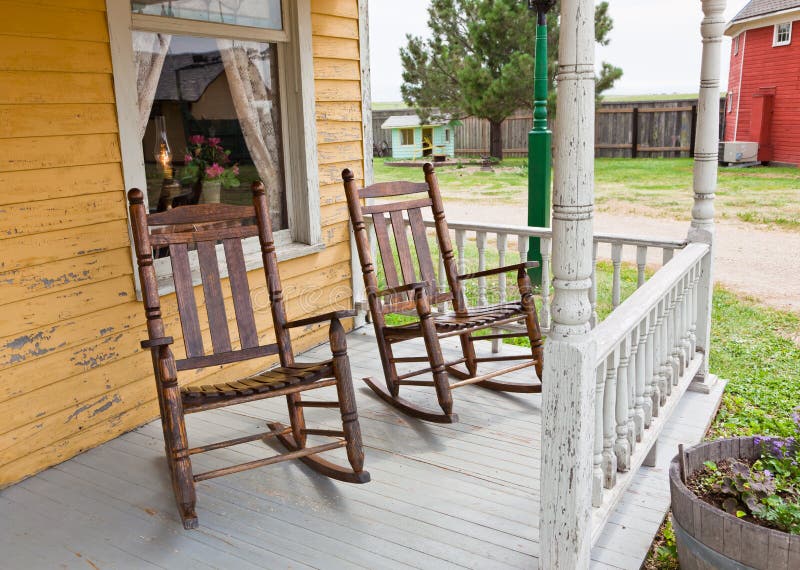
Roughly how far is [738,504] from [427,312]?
4.92 feet

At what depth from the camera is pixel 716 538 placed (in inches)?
78.1

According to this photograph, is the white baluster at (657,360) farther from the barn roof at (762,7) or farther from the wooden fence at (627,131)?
the barn roof at (762,7)

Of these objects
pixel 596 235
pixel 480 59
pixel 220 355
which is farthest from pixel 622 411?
pixel 480 59

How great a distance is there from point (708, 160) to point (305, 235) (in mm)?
2139

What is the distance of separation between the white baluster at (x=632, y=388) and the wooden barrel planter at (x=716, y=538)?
284 mm

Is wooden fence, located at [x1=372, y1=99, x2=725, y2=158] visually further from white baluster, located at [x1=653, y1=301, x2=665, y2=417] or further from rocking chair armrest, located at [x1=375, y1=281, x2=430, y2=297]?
white baluster, located at [x1=653, y1=301, x2=665, y2=417]

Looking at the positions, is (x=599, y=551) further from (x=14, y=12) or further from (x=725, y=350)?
(x=725, y=350)

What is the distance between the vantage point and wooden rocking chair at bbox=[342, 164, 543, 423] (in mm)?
3250

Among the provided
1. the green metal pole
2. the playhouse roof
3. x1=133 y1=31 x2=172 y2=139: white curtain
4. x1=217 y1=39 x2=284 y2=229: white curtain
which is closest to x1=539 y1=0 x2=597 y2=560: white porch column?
x1=133 y1=31 x2=172 y2=139: white curtain

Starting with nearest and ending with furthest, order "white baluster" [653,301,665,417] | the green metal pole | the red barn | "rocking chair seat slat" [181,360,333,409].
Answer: "rocking chair seat slat" [181,360,333,409] → "white baluster" [653,301,665,417] → the green metal pole → the red barn

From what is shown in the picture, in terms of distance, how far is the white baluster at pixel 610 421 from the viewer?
7.48ft

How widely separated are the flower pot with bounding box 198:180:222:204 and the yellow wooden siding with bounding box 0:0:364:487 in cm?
63

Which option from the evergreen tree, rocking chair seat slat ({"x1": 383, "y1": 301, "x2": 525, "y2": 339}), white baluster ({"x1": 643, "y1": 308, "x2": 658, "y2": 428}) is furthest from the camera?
the evergreen tree

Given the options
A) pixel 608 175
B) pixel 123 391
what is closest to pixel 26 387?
pixel 123 391
